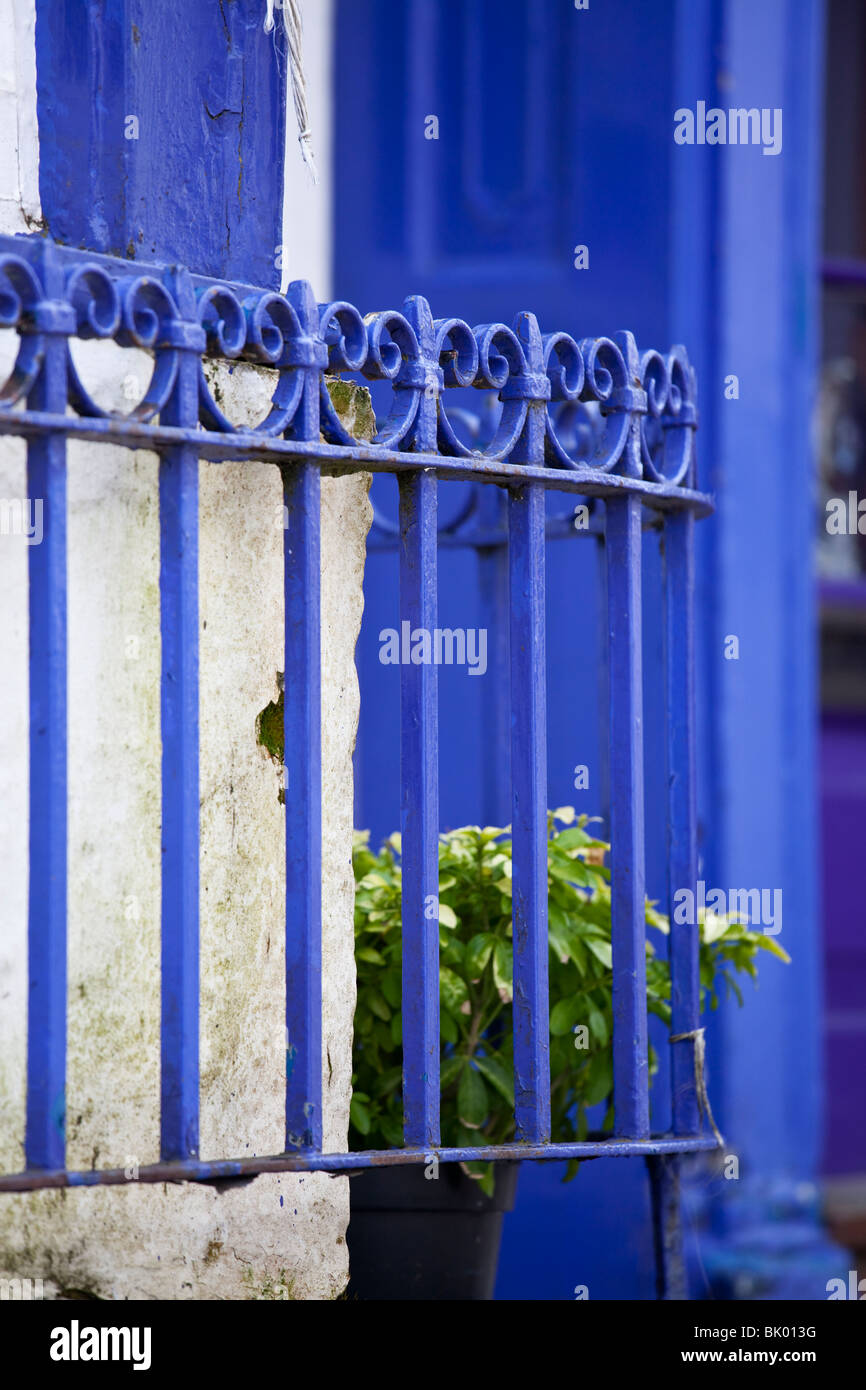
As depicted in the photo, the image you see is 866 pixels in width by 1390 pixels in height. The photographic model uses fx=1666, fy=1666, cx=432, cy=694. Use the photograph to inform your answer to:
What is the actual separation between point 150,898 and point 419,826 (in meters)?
0.35

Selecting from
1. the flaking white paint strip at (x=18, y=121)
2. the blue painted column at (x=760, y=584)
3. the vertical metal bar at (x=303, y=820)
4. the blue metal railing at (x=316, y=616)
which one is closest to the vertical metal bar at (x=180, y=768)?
the blue metal railing at (x=316, y=616)

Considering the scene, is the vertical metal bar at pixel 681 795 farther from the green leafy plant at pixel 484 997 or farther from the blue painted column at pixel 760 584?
the blue painted column at pixel 760 584

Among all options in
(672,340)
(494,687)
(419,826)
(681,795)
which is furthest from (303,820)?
(672,340)

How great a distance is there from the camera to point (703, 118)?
3977 millimetres

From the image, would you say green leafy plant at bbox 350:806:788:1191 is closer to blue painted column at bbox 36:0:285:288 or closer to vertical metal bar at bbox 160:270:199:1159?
vertical metal bar at bbox 160:270:199:1159

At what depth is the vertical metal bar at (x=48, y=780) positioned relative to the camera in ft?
5.91

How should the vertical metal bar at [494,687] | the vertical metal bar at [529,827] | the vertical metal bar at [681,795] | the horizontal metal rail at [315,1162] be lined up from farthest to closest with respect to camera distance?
the vertical metal bar at [494,687] < the vertical metal bar at [681,795] < the vertical metal bar at [529,827] < the horizontal metal rail at [315,1162]

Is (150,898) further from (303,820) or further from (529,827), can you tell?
(529,827)

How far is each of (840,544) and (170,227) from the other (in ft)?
9.33

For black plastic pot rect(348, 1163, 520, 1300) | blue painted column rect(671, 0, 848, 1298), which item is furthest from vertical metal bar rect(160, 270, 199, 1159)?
blue painted column rect(671, 0, 848, 1298)

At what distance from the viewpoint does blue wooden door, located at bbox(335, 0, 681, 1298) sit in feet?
12.8

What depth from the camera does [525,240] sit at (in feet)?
13.6

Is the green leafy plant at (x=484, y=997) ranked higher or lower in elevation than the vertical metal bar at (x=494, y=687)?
lower

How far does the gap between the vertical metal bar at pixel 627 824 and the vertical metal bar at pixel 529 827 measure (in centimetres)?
15
